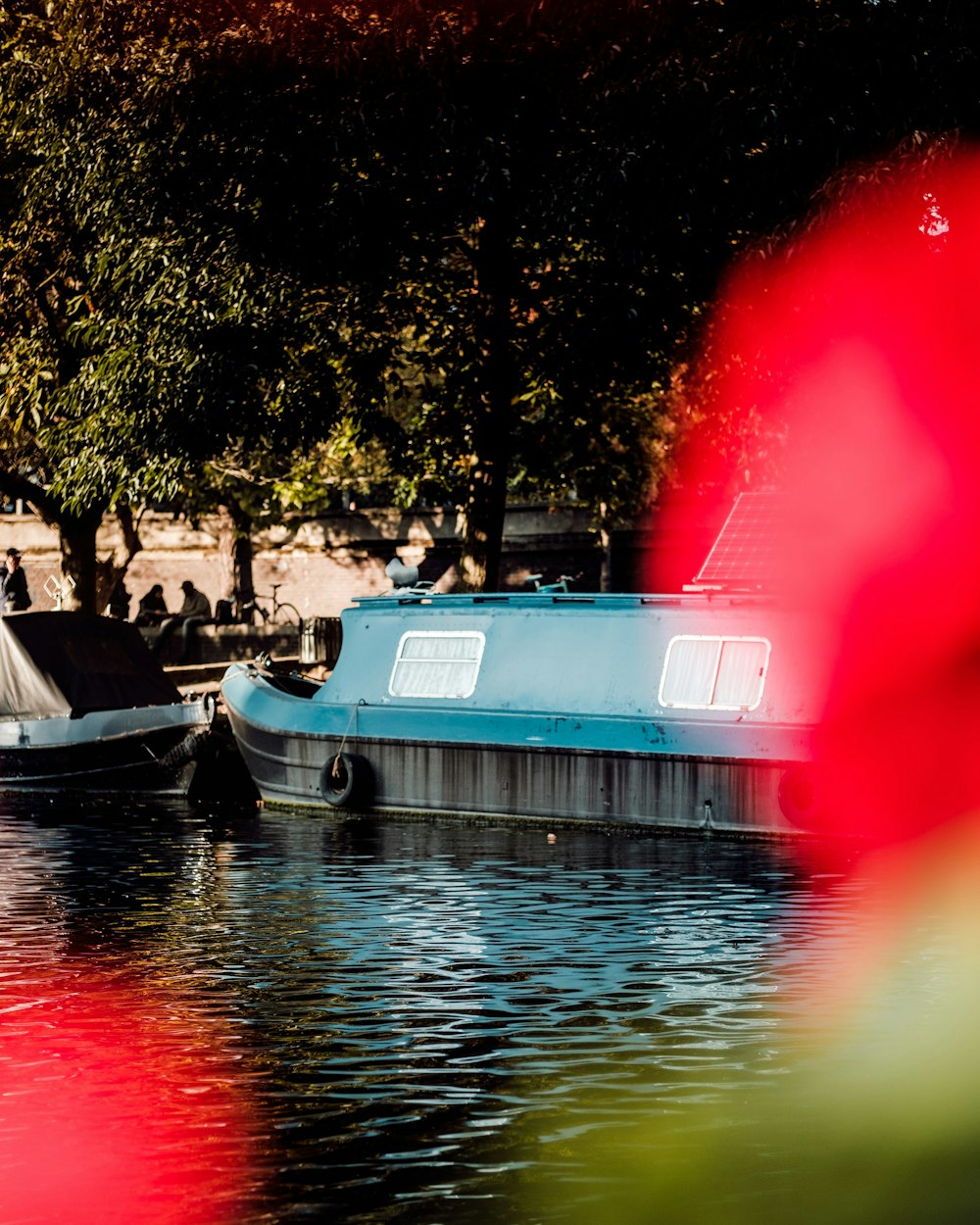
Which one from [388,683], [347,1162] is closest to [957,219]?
[388,683]

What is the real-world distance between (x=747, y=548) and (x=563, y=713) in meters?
2.43

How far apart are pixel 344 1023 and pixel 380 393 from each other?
17.6m

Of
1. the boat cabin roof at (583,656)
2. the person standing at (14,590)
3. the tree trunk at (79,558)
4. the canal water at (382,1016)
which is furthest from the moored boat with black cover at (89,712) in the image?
the person standing at (14,590)

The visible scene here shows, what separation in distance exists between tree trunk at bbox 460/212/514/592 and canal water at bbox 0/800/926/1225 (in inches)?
299

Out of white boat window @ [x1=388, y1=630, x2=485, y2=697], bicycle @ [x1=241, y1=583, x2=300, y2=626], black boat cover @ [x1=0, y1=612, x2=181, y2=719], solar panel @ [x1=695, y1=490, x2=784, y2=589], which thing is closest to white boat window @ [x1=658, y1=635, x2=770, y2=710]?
solar panel @ [x1=695, y1=490, x2=784, y2=589]

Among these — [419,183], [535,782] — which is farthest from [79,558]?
[535,782]

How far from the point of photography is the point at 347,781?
22.8 meters

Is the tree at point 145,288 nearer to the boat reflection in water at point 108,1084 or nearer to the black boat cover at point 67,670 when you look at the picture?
the black boat cover at point 67,670

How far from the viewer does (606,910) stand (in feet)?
49.6

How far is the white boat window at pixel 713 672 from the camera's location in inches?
802

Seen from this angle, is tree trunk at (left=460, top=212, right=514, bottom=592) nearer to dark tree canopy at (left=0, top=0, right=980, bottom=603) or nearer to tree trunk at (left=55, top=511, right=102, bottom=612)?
dark tree canopy at (left=0, top=0, right=980, bottom=603)

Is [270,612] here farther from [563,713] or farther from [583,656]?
[563,713]

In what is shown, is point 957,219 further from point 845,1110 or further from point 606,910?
point 845,1110

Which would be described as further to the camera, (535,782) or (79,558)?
(79,558)
